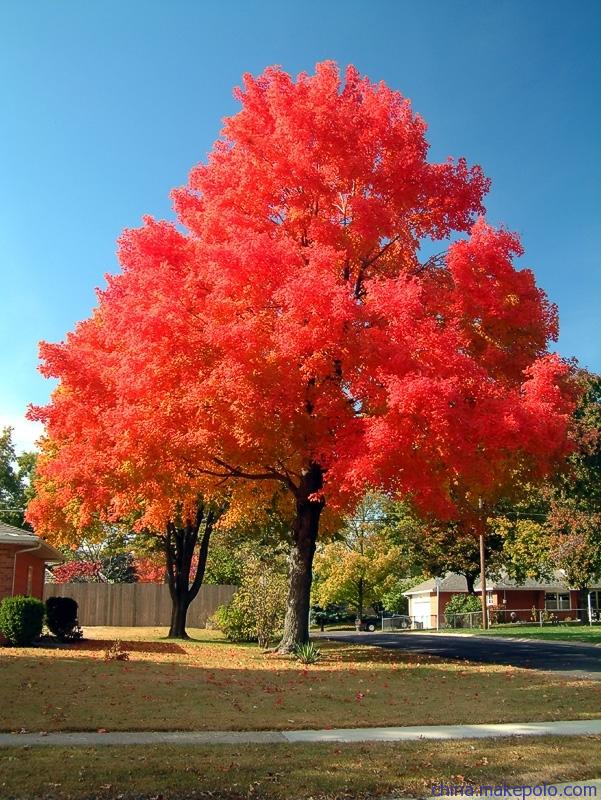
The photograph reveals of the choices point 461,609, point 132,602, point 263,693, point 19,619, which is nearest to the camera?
point 263,693

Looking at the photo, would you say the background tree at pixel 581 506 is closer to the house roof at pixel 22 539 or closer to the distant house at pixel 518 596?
the distant house at pixel 518 596

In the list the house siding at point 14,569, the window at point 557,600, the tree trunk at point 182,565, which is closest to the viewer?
the house siding at point 14,569

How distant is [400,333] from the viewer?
54.0 ft

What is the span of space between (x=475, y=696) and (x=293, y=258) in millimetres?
9992

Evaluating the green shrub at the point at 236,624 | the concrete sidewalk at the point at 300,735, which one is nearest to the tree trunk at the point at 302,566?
the green shrub at the point at 236,624

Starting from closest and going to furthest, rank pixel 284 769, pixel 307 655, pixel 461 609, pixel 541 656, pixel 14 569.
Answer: pixel 284 769 → pixel 307 655 → pixel 541 656 → pixel 14 569 → pixel 461 609

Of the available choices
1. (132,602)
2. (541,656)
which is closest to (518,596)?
(132,602)

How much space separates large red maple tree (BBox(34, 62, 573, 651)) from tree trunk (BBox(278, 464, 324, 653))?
0.05 meters

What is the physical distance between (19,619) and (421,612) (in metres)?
50.0

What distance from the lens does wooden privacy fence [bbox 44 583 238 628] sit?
140 feet

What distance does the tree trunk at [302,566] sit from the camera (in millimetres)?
21141

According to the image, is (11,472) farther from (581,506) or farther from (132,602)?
(581,506)

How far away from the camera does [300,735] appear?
9508mm

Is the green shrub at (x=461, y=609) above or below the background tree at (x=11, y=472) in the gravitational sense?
below
